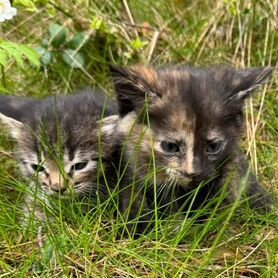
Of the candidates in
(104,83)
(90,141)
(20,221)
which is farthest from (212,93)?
(104,83)

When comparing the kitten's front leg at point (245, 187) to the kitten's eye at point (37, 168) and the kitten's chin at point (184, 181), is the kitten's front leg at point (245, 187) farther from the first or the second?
the kitten's eye at point (37, 168)

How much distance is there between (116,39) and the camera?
208 inches

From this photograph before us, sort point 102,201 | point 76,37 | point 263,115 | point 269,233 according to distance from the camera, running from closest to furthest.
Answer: point 269,233, point 102,201, point 263,115, point 76,37

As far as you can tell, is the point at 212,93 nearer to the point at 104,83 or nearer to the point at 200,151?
the point at 200,151

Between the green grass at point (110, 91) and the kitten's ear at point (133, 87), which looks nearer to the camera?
the green grass at point (110, 91)

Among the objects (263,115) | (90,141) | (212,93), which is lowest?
(263,115)

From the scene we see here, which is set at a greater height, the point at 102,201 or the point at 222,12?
the point at 222,12

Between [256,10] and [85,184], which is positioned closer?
[85,184]

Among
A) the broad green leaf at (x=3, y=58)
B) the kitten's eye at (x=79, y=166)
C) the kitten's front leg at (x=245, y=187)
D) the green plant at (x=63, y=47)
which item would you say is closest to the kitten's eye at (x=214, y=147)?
the kitten's front leg at (x=245, y=187)

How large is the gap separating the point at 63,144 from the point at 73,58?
1.55 meters

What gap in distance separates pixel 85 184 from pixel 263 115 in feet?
5.41

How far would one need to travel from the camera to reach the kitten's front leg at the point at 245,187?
12.2 feet

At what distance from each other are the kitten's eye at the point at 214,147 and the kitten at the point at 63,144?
55 cm

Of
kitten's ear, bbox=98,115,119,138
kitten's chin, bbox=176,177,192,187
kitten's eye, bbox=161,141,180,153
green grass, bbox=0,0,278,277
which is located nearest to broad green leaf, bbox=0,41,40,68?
kitten's ear, bbox=98,115,119,138
